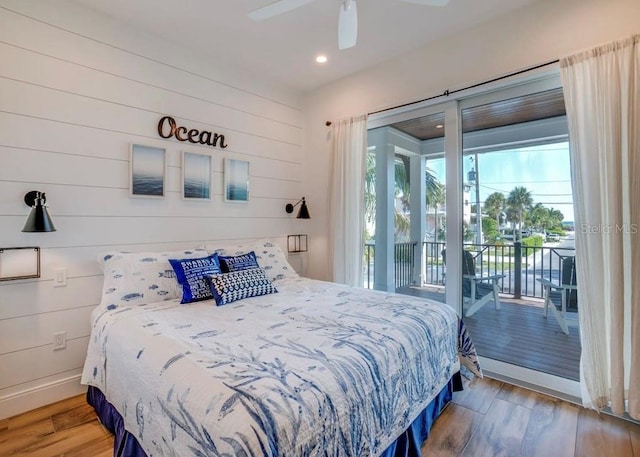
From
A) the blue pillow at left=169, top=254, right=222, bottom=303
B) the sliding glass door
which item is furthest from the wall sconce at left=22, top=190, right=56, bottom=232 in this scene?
the sliding glass door

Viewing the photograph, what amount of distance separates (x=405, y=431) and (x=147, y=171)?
2647 mm

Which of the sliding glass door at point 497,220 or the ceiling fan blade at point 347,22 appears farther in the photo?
the sliding glass door at point 497,220

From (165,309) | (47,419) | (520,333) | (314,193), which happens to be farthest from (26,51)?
(520,333)

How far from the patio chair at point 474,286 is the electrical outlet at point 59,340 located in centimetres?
322

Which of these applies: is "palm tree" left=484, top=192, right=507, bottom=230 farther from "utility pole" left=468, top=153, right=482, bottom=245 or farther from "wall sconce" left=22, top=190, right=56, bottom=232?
"wall sconce" left=22, top=190, right=56, bottom=232

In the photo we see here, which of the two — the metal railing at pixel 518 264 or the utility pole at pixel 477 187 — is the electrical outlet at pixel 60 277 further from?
the utility pole at pixel 477 187

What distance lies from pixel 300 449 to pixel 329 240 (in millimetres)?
2744

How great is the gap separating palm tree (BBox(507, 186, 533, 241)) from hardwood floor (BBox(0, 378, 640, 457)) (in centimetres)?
140

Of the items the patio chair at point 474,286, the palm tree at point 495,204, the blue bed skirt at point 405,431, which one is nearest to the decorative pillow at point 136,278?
the blue bed skirt at point 405,431

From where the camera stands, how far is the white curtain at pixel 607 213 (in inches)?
78.0

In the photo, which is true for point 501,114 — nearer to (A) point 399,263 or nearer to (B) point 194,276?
(A) point 399,263

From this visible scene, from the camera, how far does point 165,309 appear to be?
213cm

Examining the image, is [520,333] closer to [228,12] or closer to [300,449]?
[300,449]

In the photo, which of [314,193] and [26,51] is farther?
[314,193]
